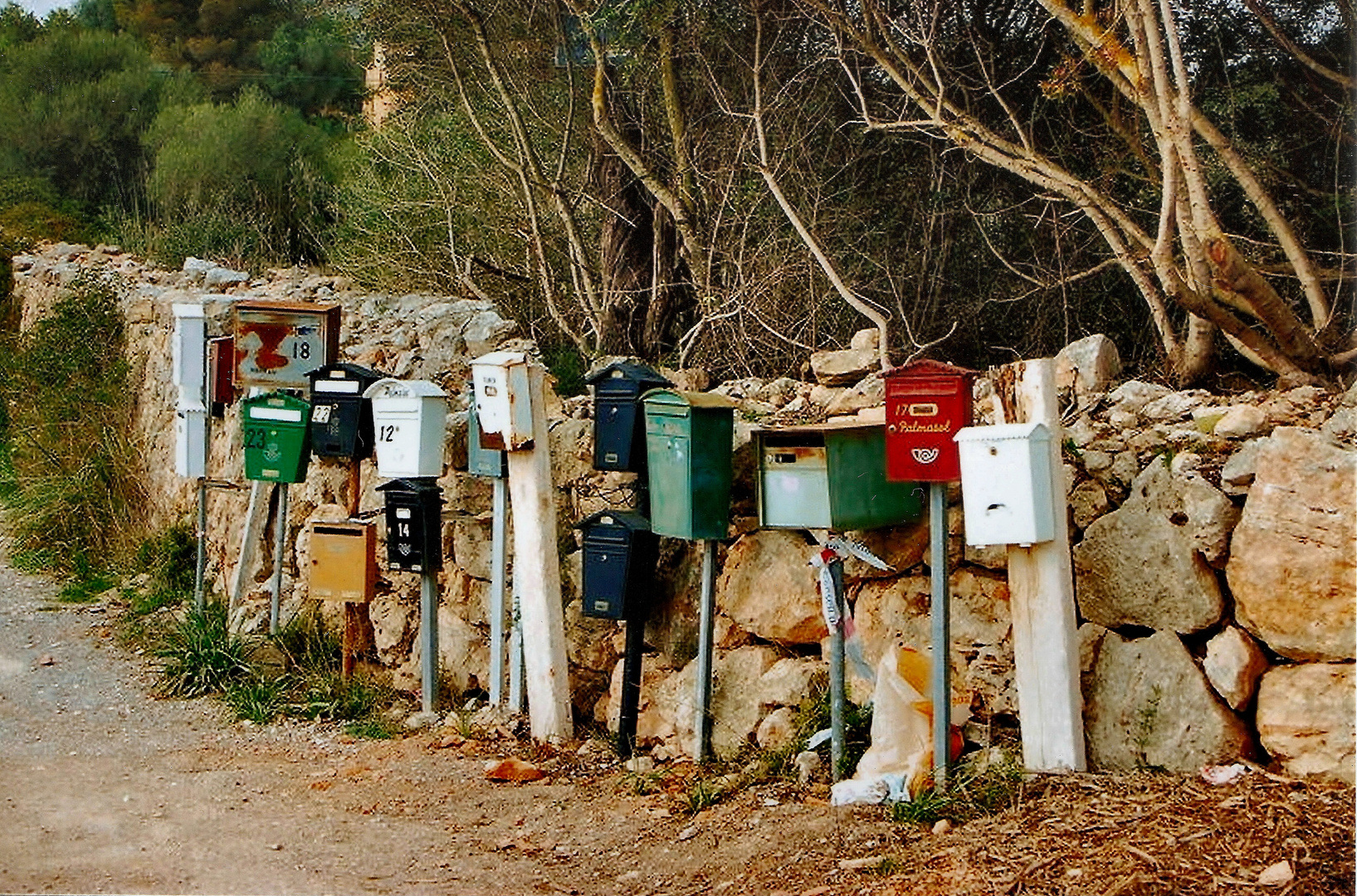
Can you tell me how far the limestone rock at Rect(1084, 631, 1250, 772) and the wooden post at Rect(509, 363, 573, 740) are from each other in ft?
7.29

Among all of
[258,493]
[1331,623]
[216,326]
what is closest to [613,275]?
[216,326]

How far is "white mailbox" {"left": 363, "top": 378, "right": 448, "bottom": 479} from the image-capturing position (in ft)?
22.6

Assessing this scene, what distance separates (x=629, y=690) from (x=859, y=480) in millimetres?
1476

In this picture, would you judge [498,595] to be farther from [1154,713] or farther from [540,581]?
[1154,713]

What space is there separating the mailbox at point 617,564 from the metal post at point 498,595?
562mm

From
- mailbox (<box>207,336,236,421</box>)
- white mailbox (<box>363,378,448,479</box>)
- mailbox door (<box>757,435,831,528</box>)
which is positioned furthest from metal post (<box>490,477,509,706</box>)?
mailbox (<box>207,336,236,421</box>)

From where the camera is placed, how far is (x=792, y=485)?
5.65 metres

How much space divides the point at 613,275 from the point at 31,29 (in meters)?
14.1

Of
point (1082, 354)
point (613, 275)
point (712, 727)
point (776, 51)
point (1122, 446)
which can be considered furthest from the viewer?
point (613, 275)

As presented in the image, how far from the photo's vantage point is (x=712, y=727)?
611cm

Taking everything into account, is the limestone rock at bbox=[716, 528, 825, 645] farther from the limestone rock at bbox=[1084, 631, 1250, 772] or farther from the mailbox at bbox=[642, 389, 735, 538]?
the limestone rock at bbox=[1084, 631, 1250, 772]

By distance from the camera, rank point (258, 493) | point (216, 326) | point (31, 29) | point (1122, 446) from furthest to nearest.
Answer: point (31, 29) → point (216, 326) → point (258, 493) → point (1122, 446)

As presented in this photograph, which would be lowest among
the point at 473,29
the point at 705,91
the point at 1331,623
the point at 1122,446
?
the point at 1331,623

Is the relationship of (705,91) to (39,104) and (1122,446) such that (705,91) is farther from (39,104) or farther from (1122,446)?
(39,104)
